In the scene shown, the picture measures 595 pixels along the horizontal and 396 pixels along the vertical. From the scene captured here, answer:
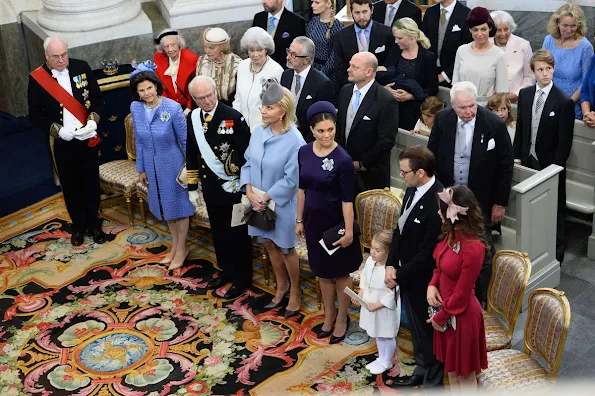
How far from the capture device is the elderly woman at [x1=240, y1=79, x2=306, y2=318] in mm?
5852

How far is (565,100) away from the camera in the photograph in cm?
635

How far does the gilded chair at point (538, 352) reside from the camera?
4680 mm

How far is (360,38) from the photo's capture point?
7695 millimetres

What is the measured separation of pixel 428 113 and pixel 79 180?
3.00 meters

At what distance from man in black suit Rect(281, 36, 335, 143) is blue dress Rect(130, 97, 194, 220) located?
2.96 feet

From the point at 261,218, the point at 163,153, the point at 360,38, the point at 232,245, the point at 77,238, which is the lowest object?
the point at 77,238

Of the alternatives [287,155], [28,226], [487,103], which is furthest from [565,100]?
[28,226]

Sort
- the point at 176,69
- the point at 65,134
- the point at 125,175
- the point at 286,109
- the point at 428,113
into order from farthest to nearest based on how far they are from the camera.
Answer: the point at 125,175 → the point at 176,69 → the point at 65,134 → the point at 428,113 → the point at 286,109

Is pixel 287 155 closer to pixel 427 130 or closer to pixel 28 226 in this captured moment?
pixel 427 130

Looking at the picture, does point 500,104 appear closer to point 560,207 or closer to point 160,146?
point 560,207

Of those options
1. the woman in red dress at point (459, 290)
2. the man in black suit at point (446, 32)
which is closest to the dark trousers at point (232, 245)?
the woman in red dress at point (459, 290)

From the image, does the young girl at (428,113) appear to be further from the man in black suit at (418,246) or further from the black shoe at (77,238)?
the black shoe at (77,238)

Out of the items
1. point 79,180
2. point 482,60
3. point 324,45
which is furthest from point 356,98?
point 79,180

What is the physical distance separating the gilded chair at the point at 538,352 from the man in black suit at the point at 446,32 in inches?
133
